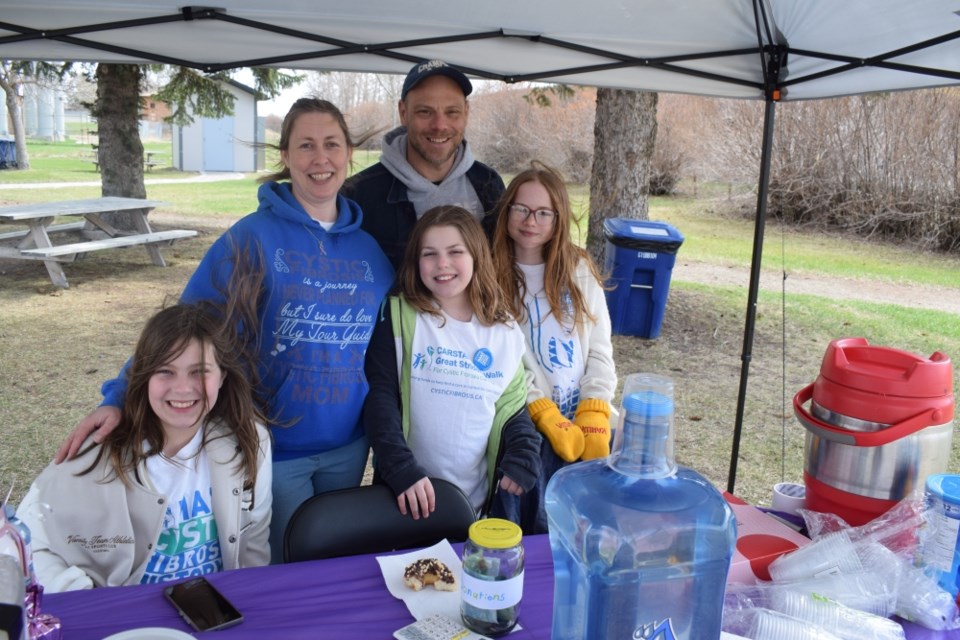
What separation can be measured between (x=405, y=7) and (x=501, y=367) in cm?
145

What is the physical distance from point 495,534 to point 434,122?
5.68ft

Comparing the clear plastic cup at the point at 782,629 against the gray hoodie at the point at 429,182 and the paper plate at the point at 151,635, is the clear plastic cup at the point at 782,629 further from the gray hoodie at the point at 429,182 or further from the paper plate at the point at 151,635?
the gray hoodie at the point at 429,182

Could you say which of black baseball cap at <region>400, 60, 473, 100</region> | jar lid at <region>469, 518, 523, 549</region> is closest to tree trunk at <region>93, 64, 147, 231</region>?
black baseball cap at <region>400, 60, 473, 100</region>

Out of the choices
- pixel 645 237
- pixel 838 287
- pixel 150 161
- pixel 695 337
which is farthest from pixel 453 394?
pixel 150 161

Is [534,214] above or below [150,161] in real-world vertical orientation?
below

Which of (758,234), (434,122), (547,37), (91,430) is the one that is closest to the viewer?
(91,430)

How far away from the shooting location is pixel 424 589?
149 centimetres

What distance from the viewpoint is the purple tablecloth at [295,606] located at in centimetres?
135

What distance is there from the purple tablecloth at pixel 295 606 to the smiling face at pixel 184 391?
1.47 feet

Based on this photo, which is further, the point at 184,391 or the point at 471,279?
the point at 471,279

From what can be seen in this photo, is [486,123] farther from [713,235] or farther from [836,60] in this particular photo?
[836,60]

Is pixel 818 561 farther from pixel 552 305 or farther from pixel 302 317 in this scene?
pixel 302 317

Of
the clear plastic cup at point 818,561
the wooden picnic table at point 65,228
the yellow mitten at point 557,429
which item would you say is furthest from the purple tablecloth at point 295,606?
the wooden picnic table at point 65,228

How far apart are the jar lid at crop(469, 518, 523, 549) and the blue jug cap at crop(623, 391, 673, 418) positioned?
1.14 feet
